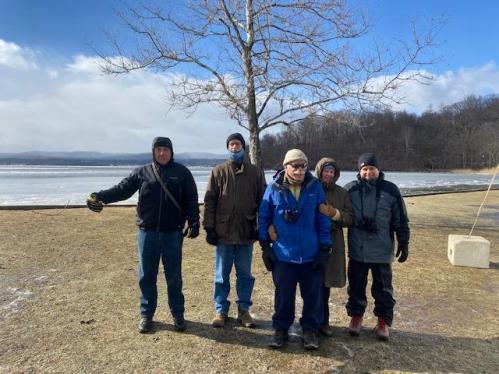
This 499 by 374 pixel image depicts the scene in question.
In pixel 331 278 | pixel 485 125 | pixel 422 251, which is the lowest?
pixel 422 251

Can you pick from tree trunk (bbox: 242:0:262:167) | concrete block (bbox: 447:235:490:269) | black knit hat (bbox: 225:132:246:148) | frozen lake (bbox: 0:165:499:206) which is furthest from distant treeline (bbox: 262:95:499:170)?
black knit hat (bbox: 225:132:246:148)

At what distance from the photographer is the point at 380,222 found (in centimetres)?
411

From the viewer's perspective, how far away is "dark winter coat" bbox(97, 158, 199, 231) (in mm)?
4191

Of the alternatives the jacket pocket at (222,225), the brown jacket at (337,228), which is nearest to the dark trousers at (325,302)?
the brown jacket at (337,228)

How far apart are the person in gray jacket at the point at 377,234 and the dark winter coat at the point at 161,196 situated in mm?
1617

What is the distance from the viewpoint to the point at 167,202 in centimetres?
421

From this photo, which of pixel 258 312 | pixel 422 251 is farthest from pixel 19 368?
pixel 422 251

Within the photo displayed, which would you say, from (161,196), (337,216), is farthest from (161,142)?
(337,216)

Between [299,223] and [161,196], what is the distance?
Result: 1366 millimetres

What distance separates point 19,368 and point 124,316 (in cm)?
123

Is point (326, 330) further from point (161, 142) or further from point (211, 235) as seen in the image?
point (161, 142)

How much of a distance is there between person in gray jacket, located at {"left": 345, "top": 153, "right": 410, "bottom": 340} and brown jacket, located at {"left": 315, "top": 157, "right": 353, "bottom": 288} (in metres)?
0.12

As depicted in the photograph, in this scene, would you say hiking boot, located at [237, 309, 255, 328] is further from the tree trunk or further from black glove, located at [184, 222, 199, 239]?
the tree trunk

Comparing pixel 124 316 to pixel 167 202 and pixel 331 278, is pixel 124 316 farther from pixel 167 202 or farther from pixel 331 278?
pixel 331 278
